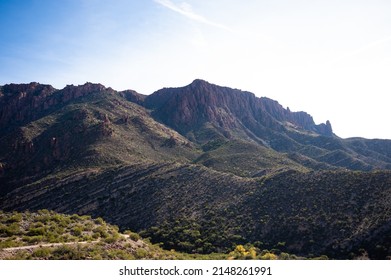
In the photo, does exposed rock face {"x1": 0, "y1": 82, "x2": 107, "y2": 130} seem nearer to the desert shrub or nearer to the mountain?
the mountain

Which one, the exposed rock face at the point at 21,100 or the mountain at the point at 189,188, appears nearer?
the mountain at the point at 189,188

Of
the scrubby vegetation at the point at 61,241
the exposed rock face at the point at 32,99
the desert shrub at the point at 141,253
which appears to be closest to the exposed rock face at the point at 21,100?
the exposed rock face at the point at 32,99

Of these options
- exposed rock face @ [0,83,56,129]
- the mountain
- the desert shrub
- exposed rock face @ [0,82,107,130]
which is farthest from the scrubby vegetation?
exposed rock face @ [0,83,56,129]

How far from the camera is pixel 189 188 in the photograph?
63562mm

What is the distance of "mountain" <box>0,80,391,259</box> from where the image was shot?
136 ft

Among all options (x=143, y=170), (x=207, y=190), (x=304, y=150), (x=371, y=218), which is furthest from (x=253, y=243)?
(x=304, y=150)

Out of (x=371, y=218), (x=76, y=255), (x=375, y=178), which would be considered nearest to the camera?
(x=76, y=255)

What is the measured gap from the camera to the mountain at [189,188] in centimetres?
4159

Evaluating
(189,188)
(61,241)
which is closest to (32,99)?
(189,188)

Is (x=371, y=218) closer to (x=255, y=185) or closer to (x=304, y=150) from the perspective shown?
(x=255, y=185)

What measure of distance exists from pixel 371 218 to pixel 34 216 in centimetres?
3891

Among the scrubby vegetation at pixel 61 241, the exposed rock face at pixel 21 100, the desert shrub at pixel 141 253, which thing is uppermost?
the exposed rock face at pixel 21 100

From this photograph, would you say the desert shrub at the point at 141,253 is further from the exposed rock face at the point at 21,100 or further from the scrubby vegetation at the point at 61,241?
the exposed rock face at the point at 21,100
